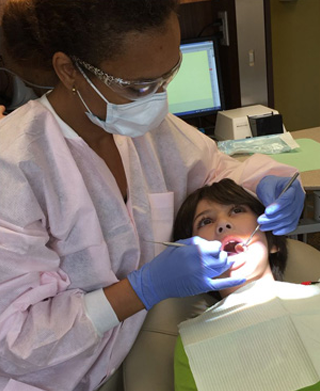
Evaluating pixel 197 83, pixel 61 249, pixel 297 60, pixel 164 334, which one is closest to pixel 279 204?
pixel 164 334

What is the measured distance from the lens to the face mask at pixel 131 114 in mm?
1130

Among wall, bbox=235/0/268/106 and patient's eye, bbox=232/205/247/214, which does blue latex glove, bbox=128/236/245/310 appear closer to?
patient's eye, bbox=232/205/247/214

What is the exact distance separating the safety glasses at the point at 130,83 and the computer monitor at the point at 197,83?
4.14 feet

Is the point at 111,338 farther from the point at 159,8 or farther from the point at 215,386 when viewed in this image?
the point at 159,8

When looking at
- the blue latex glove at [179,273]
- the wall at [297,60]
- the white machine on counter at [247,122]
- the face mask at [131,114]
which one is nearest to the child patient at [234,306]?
the blue latex glove at [179,273]

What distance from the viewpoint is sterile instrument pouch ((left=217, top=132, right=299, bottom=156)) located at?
2.05 metres

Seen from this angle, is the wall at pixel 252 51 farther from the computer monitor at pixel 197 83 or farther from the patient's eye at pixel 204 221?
the patient's eye at pixel 204 221

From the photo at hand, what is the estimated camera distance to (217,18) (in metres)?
2.39

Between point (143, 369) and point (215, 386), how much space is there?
0.20m

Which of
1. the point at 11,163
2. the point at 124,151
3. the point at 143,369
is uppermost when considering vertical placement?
the point at 11,163

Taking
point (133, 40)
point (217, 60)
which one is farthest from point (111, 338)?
point (217, 60)

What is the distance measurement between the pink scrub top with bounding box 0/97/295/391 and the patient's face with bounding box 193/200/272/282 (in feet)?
0.55

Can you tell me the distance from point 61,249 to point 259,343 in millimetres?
534

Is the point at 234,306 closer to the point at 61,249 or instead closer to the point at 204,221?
the point at 204,221
